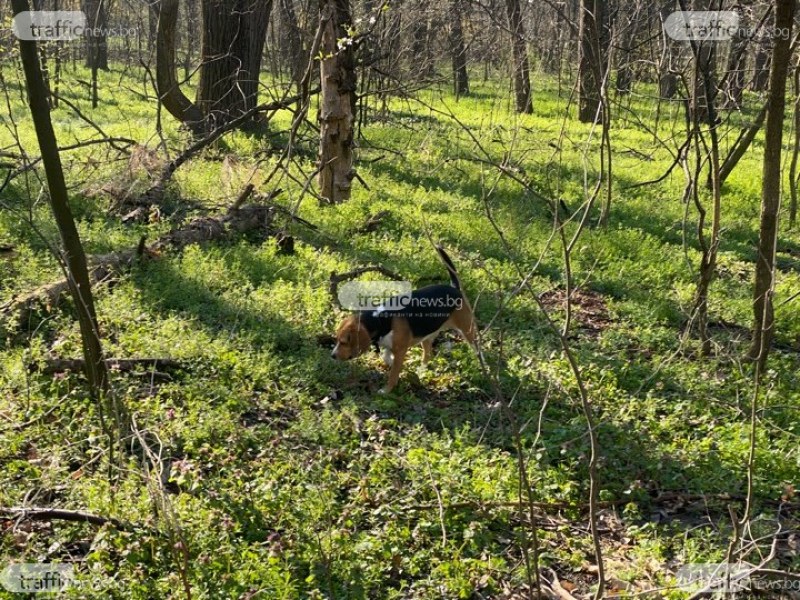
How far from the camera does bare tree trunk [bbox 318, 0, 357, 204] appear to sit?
28.5 feet

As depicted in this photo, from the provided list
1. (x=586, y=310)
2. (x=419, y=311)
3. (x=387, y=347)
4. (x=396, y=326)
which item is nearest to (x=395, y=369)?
(x=387, y=347)

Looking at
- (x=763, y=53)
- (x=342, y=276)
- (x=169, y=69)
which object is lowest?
(x=342, y=276)

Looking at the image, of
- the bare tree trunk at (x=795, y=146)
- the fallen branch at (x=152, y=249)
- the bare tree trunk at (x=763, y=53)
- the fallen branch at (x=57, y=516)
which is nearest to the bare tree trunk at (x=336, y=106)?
the fallen branch at (x=152, y=249)

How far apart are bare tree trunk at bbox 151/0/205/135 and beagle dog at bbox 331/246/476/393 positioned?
22.9 ft

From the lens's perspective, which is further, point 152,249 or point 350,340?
point 152,249

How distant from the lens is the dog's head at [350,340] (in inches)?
218

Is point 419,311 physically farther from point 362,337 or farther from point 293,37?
point 293,37

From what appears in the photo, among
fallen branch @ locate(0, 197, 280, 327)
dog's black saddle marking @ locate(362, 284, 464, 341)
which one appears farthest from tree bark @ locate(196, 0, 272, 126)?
dog's black saddle marking @ locate(362, 284, 464, 341)

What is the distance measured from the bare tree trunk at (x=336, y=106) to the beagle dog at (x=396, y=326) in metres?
3.36

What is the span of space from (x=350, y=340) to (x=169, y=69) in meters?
8.42

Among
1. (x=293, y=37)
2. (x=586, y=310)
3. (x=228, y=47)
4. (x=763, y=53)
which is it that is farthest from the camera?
(x=763, y=53)

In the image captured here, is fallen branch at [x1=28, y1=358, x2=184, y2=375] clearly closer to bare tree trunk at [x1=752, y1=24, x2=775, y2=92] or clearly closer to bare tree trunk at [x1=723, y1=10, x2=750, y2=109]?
bare tree trunk at [x1=723, y1=10, x2=750, y2=109]

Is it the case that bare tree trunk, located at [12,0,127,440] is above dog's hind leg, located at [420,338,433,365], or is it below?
above

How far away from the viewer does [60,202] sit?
3.88 meters
